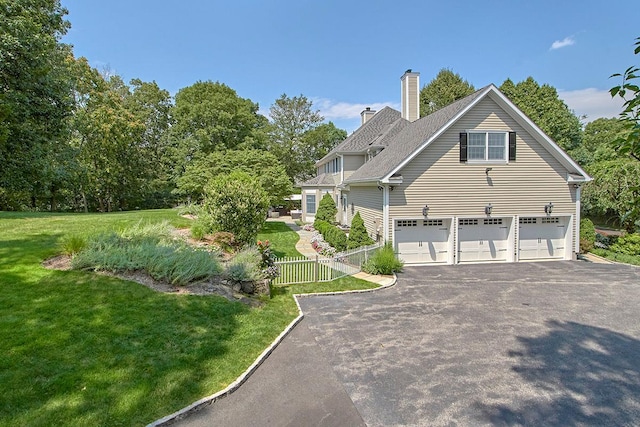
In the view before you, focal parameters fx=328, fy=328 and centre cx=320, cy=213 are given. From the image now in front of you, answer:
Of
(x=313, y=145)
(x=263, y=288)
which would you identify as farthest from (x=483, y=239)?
(x=313, y=145)

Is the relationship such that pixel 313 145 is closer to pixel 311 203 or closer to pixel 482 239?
pixel 311 203

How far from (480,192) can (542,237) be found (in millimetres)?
3882

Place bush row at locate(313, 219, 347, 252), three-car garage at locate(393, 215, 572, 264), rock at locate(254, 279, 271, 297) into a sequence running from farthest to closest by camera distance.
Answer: bush row at locate(313, 219, 347, 252) < three-car garage at locate(393, 215, 572, 264) < rock at locate(254, 279, 271, 297)

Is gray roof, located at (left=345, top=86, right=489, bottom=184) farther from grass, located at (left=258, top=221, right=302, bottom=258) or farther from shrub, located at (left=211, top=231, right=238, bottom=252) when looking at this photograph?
shrub, located at (left=211, top=231, right=238, bottom=252)

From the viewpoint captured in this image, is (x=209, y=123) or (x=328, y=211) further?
(x=209, y=123)

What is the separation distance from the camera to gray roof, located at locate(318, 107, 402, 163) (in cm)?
2328

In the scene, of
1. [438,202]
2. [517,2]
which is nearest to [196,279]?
[438,202]

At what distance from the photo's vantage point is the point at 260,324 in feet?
24.3

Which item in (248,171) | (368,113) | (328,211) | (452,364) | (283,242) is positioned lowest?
(452,364)

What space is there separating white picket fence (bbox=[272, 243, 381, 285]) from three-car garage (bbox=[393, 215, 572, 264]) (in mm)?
2425

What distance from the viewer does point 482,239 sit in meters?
14.8

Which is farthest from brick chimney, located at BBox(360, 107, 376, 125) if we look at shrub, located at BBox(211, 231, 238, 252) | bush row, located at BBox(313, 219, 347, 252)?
shrub, located at BBox(211, 231, 238, 252)

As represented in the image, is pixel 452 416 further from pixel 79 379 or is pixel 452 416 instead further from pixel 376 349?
pixel 79 379

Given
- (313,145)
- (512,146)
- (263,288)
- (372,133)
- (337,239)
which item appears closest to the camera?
(263,288)
